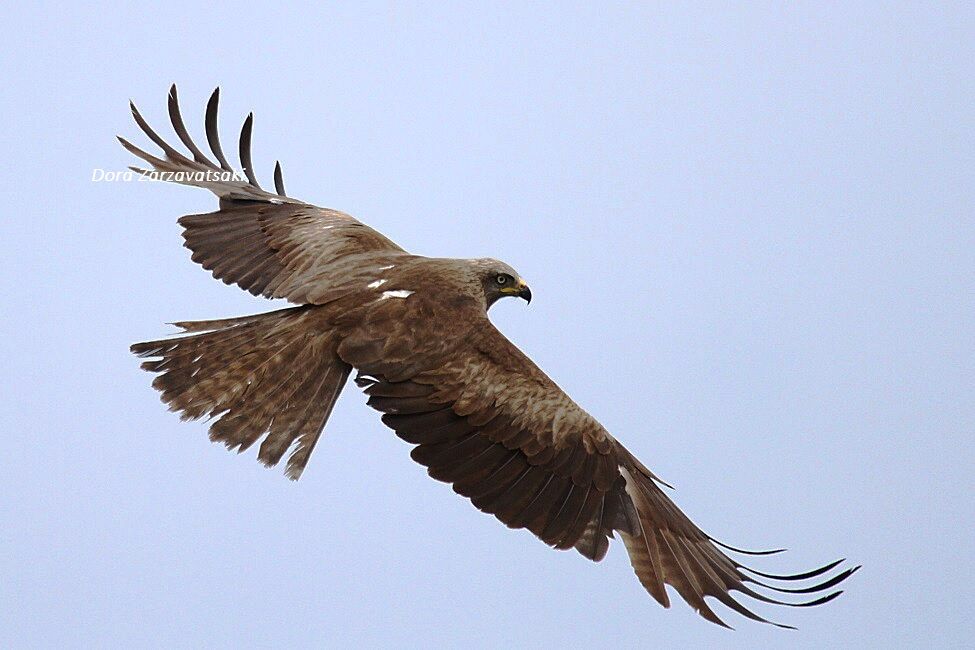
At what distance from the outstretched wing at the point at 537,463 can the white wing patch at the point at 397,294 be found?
40cm

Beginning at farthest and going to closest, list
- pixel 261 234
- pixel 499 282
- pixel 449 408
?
pixel 261 234
pixel 499 282
pixel 449 408

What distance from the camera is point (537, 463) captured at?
7664 mm

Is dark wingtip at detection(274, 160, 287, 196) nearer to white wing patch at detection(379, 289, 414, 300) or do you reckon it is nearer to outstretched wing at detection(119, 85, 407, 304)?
outstretched wing at detection(119, 85, 407, 304)

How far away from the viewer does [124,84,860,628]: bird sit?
754cm

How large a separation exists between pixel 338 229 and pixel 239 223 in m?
0.90

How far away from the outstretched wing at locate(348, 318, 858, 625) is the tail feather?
0.28 meters

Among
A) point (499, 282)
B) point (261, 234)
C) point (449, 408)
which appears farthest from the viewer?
point (261, 234)

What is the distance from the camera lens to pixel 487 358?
785 cm

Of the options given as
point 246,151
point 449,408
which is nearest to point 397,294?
point 449,408

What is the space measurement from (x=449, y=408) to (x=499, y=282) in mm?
1357

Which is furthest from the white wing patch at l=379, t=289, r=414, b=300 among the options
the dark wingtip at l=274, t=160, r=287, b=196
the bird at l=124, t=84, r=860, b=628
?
the dark wingtip at l=274, t=160, r=287, b=196

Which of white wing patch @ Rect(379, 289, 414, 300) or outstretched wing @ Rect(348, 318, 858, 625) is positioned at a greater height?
white wing patch @ Rect(379, 289, 414, 300)

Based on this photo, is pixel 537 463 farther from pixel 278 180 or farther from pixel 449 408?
pixel 278 180

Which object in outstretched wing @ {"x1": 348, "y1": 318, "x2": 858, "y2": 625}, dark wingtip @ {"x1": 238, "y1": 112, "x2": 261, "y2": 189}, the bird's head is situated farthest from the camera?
dark wingtip @ {"x1": 238, "y1": 112, "x2": 261, "y2": 189}
